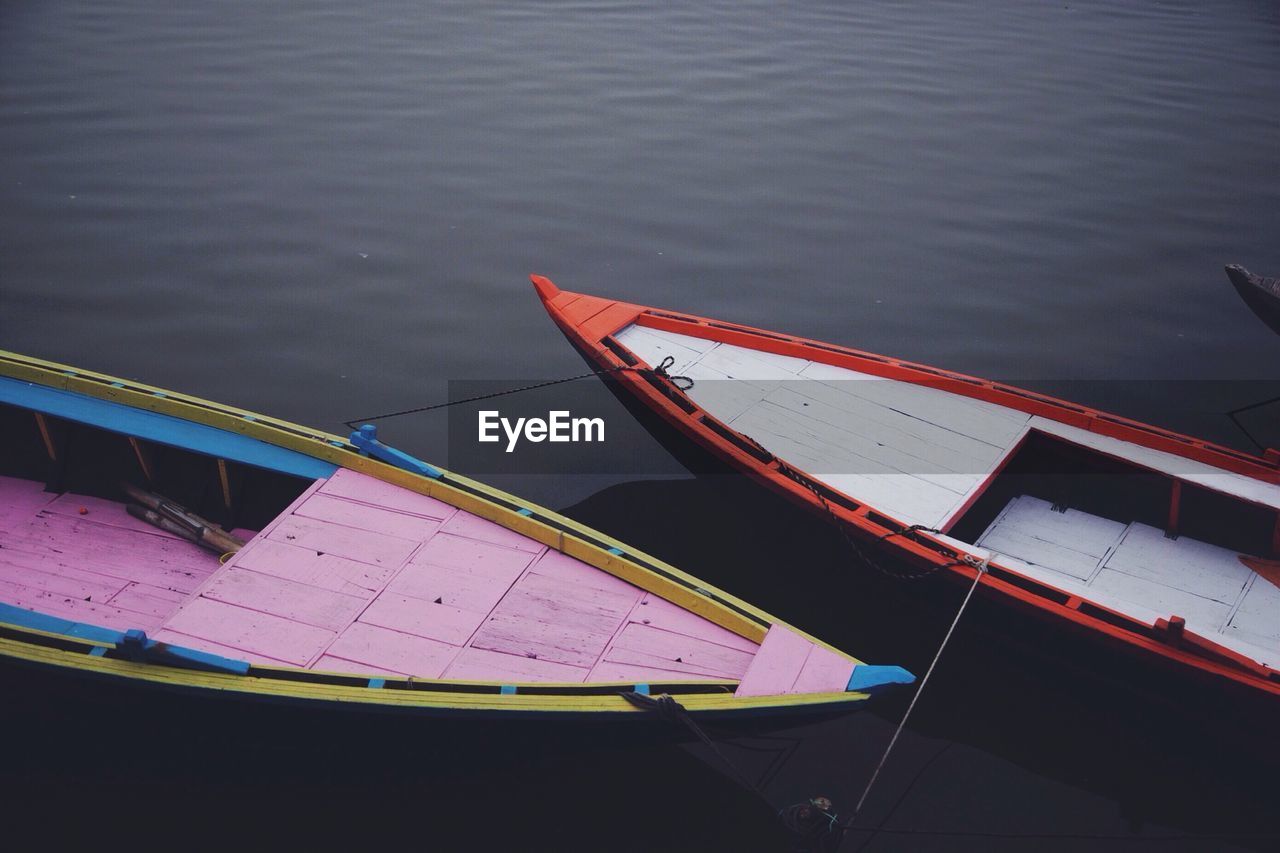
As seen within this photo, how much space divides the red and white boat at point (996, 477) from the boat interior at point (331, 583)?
202 cm

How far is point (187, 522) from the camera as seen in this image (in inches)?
353

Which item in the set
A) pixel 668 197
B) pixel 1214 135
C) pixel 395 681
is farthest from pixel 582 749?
pixel 1214 135

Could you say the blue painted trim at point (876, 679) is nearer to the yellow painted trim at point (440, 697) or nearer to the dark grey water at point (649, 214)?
the yellow painted trim at point (440, 697)

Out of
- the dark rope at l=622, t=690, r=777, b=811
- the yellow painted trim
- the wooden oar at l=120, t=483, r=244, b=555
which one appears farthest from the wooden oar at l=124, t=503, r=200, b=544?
the dark rope at l=622, t=690, r=777, b=811

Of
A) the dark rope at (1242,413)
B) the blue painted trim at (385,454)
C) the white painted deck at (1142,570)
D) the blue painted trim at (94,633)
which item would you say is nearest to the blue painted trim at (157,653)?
the blue painted trim at (94,633)

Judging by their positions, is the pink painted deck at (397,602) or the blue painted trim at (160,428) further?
the blue painted trim at (160,428)

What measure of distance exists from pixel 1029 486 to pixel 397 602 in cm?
580

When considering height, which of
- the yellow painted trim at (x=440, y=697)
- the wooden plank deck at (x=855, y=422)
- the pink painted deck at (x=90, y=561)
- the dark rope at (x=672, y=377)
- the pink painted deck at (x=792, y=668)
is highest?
the dark rope at (x=672, y=377)

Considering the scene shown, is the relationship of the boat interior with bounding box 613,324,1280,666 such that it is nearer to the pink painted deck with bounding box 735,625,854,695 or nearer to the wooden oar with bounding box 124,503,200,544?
the pink painted deck with bounding box 735,625,854,695

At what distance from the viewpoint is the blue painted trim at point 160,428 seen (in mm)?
8734

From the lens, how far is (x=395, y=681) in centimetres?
678

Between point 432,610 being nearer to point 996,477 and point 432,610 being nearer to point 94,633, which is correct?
point 94,633

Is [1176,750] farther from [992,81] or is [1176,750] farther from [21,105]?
[21,105]

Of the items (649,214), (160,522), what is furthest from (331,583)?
(649,214)
